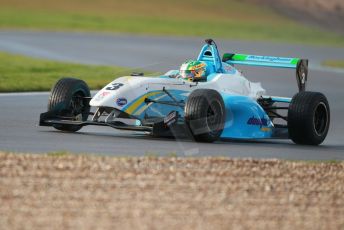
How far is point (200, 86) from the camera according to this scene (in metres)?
15.4

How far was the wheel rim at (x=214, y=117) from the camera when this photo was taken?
14.4 metres

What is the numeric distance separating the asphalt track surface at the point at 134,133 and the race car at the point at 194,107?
190 millimetres

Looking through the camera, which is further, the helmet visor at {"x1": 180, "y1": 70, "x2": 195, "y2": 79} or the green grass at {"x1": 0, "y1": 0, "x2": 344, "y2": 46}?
the green grass at {"x1": 0, "y1": 0, "x2": 344, "y2": 46}

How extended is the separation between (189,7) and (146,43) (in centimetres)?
4992

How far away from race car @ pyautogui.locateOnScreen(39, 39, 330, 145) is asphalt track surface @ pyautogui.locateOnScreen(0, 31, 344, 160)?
19 cm

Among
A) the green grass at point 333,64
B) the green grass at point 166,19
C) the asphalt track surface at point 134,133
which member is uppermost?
the green grass at point 166,19

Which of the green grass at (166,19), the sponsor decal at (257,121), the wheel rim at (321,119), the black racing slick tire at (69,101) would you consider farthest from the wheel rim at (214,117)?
the green grass at (166,19)

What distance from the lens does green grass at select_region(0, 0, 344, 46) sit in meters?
63.3

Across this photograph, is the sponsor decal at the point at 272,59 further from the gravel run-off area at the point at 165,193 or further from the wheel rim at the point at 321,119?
the gravel run-off area at the point at 165,193

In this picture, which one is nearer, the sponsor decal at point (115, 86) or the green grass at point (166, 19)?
the sponsor decal at point (115, 86)

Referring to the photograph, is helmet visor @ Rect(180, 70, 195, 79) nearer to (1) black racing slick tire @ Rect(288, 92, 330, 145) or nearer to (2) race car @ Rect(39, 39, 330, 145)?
(2) race car @ Rect(39, 39, 330, 145)

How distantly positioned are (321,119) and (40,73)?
12.8 metres

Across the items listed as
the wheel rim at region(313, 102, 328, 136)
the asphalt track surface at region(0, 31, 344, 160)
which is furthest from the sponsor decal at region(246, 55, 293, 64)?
the wheel rim at region(313, 102, 328, 136)

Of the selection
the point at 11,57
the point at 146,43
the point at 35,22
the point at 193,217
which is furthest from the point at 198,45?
the point at 193,217
